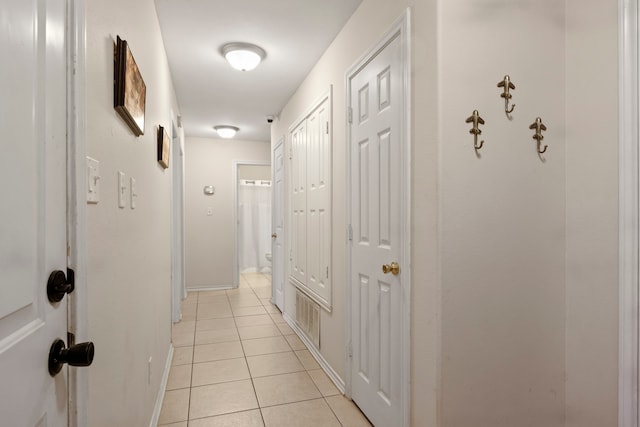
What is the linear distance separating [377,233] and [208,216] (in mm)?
4336

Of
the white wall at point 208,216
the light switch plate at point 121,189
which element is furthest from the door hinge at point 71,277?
the white wall at point 208,216

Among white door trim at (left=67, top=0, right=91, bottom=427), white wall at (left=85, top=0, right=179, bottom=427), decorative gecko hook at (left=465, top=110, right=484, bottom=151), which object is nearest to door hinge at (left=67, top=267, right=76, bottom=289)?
white door trim at (left=67, top=0, right=91, bottom=427)

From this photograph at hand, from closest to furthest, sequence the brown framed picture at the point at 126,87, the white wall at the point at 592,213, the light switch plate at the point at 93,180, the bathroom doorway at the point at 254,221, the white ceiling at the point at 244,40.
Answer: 1. the light switch plate at the point at 93,180
2. the brown framed picture at the point at 126,87
3. the white wall at the point at 592,213
4. the white ceiling at the point at 244,40
5. the bathroom doorway at the point at 254,221

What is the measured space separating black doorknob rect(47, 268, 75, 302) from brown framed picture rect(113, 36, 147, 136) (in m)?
0.70

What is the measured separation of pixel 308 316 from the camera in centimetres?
307

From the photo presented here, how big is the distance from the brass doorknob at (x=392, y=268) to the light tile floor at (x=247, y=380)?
94cm

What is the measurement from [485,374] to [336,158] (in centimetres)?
157

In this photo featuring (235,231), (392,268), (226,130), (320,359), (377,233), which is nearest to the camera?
(392,268)

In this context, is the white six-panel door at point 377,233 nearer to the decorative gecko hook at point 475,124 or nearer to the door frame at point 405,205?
the door frame at point 405,205

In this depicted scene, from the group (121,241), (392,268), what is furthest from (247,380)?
(121,241)

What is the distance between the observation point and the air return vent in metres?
2.84

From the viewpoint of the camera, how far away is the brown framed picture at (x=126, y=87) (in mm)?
1200

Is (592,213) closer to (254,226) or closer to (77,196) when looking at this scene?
(77,196)

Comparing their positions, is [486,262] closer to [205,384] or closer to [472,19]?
[472,19]
